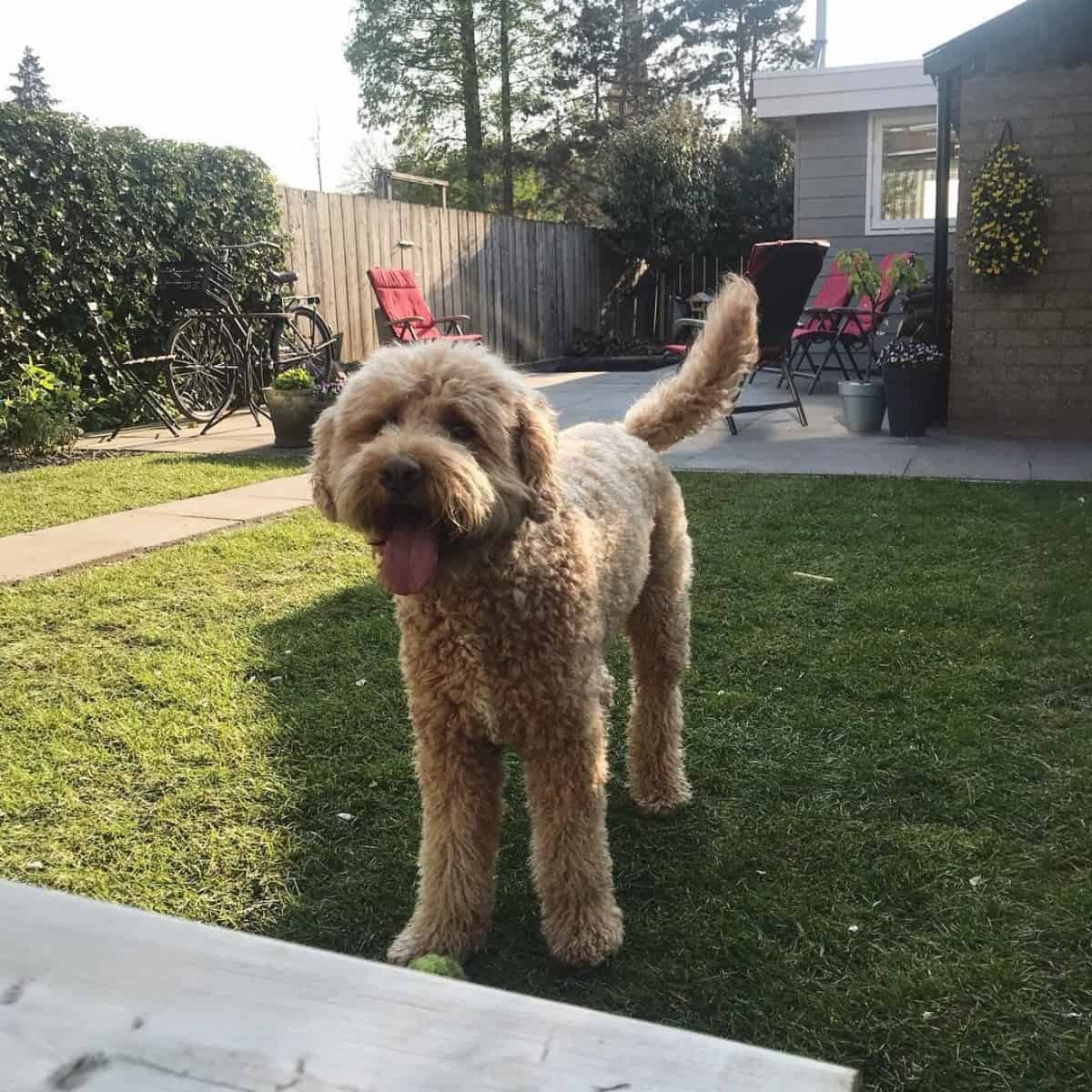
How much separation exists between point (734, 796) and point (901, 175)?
38.8 feet

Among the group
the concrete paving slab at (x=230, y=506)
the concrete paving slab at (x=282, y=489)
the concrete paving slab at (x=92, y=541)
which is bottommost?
the concrete paving slab at (x=92, y=541)

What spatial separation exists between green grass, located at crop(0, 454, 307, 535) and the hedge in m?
0.87

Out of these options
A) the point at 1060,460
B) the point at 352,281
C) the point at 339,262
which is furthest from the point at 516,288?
the point at 1060,460

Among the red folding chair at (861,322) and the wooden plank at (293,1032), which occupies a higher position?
the red folding chair at (861,322)

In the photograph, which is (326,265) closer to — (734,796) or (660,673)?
(660,673)

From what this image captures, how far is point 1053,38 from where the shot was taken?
22.6ft

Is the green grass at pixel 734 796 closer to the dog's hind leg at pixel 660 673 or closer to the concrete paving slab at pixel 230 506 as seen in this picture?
the dog's hind leg at pixel 660 673

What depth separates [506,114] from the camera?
981 inches

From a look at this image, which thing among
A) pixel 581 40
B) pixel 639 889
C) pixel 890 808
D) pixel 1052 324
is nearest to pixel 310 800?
pixel 639 889

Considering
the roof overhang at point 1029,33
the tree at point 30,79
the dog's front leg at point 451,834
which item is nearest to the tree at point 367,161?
the tree at point 30,79

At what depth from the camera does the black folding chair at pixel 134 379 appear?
823 centimetres

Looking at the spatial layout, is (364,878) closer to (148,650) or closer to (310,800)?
(310,800)

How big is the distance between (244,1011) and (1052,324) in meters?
8.18

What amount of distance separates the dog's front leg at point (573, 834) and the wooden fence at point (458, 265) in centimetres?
941
